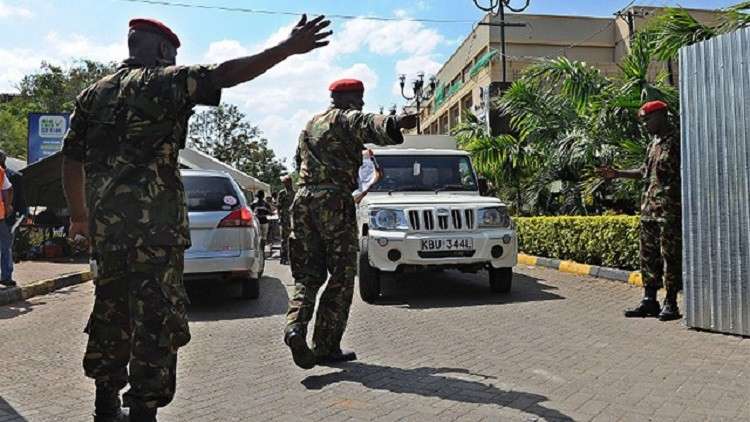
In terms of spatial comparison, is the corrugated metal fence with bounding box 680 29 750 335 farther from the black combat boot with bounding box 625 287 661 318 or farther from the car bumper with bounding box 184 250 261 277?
the car bumper with bounding box 184 250 261 277

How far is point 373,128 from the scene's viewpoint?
4.03m

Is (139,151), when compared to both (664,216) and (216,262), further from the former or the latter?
(664,216)

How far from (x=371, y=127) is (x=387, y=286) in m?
5.05

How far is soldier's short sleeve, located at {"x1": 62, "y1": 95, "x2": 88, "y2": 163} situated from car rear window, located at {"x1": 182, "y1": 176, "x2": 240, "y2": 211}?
164 inches

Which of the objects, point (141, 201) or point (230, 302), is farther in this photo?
point (230, 302)

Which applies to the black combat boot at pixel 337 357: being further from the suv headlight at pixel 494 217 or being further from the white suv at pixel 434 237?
the suv headlight at pixel 494 217

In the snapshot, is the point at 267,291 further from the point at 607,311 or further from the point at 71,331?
the point at 607,311

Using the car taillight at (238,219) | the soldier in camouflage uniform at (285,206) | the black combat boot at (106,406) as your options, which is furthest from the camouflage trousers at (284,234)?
the black combat boot at (106,406)

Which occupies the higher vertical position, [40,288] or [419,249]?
[419,249]

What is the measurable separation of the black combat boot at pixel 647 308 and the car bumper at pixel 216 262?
13.2 ft

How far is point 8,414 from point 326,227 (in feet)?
6.94

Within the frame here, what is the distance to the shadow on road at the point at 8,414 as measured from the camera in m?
3.50

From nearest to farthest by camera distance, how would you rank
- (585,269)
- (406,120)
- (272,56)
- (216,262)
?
(272,56), (406,120), (216,262), (585,269)

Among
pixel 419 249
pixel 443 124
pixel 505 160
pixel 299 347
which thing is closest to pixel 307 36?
pixel 299 347
